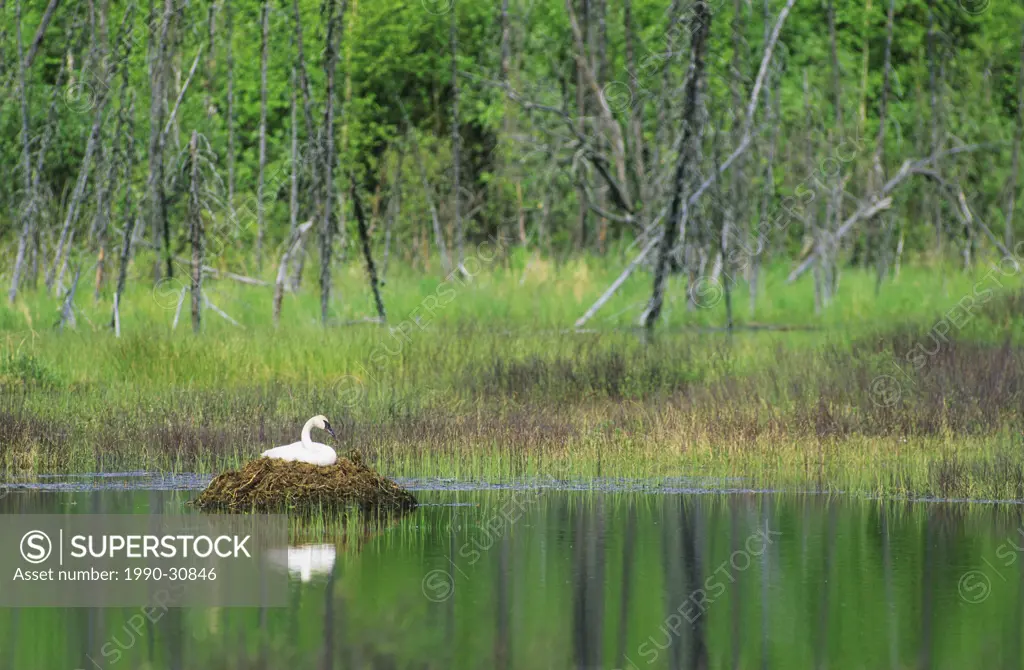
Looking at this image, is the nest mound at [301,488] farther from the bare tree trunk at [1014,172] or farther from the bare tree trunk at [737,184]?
the bare tree trunk at [1014,172]

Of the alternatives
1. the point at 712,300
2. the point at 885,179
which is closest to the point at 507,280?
the point at 712,300

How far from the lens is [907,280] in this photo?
103ft

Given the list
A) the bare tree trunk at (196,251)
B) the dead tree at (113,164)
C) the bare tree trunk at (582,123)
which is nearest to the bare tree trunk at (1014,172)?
the bare tree trunk at (582,123)

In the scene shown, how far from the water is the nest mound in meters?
0.29

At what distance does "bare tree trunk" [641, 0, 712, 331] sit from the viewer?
23625mm

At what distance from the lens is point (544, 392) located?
20.1 m

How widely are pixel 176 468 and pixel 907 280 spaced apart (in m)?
17.6

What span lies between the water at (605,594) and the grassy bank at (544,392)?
171cm

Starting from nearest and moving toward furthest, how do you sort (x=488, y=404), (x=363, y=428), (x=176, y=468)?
1. (x=176, y=468)
2. (x=363, y=428)
3. (x=488, y=404)

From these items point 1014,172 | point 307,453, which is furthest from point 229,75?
point 307,453

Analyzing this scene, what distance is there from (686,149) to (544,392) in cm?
521

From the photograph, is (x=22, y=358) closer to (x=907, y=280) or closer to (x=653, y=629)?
(x=653, y=629)

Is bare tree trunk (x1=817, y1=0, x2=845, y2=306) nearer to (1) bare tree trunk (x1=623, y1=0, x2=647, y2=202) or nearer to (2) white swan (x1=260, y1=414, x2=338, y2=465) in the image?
(1) bare tree trunk (x1=623, y1=0, x2=647, y2=202)

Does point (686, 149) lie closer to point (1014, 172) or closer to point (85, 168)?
point (85, 168)
